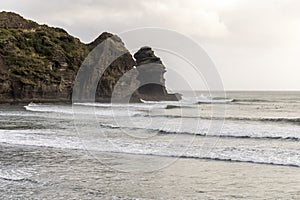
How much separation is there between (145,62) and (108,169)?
84.4 meters

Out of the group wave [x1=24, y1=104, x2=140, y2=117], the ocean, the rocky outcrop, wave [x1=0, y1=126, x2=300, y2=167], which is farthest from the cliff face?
wave [x1=0, y1=126, x2=300, y2=167]

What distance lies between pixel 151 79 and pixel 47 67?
29040 millimetres

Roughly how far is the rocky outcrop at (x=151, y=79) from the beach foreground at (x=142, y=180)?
63.6 metres

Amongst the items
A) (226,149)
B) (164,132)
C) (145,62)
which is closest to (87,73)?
(145,62)

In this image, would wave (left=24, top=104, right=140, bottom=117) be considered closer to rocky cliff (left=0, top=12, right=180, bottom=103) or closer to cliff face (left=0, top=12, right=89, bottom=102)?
cliff face (left=0, top=12, right=89, bottom=102)

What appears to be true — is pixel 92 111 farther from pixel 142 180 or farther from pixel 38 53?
pixel 38 53

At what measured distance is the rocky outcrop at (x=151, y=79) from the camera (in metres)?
82.4

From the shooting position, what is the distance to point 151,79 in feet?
299

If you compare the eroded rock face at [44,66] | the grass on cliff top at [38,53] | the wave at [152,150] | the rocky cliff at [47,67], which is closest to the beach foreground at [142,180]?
the wave at [152,150]

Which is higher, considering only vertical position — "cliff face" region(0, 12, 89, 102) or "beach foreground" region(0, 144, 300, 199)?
"cliff face" region(0, 12, 89, 102)

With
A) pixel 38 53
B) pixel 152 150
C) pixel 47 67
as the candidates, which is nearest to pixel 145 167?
pixel 152 150

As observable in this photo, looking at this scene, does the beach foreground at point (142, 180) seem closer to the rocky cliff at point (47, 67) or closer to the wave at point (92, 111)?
the wave at point (92, 111)

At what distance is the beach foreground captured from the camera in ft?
30.6

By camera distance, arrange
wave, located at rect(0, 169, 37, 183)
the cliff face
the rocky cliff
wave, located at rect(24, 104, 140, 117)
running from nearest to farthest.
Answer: wave, located at rect(0, 169, 37, 183)
wave, located at rect(24, 104, 140, 117)
the cliff face
the rocky cliff
